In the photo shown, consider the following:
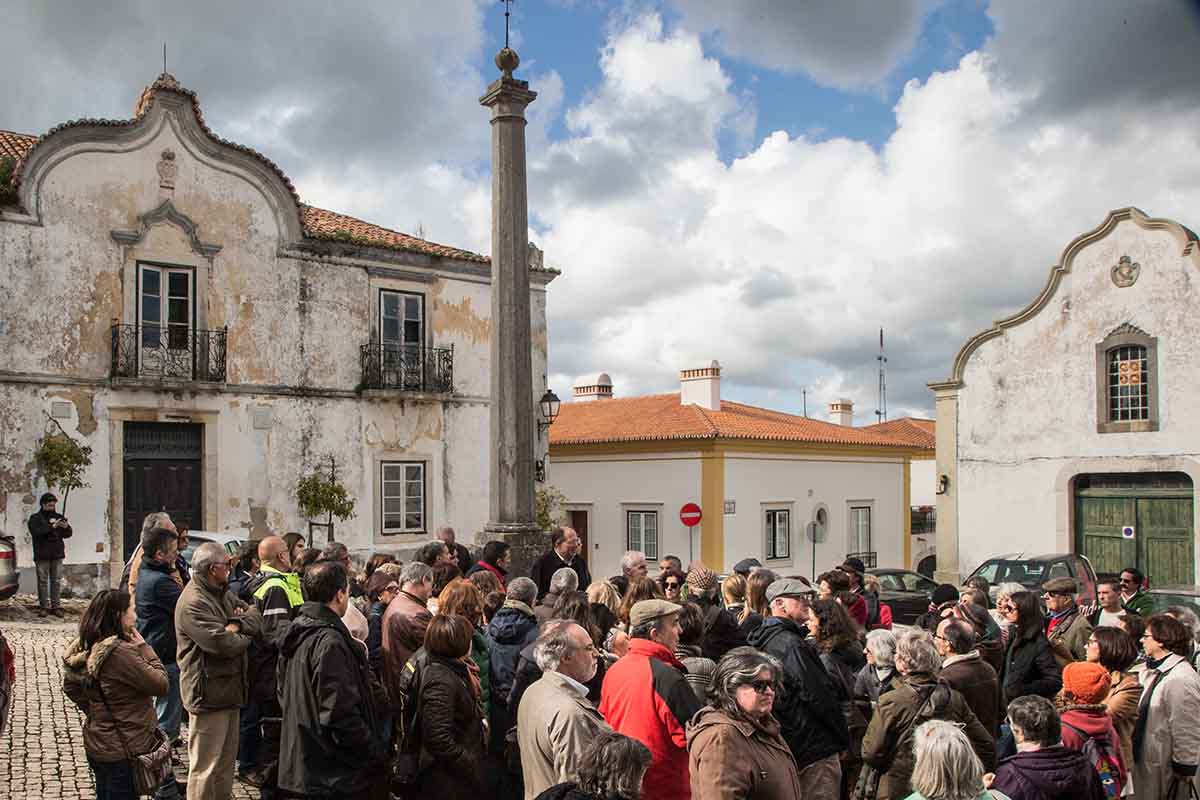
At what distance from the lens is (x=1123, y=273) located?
2080cm

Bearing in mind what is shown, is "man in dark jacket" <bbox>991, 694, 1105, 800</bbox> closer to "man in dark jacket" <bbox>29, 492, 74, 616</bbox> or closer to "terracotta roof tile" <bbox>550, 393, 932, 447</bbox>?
"man in dark jacket" <bbox>29, 492, 74, 616</bbox>

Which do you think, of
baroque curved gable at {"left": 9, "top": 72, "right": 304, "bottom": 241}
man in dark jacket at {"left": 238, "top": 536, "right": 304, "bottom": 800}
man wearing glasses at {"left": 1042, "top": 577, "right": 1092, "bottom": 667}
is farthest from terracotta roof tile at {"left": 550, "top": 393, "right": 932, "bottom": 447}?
man in dark jacket at {"left": 238, "top": 536, "right": 304, "bottom": 800}

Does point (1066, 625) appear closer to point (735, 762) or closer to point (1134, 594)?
point (1134, 594)

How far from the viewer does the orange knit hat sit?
5191 millimetres

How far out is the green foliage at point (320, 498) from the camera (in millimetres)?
18391

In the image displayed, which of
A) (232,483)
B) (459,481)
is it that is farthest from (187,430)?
(459,481)

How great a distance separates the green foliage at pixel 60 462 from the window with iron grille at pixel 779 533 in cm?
1652

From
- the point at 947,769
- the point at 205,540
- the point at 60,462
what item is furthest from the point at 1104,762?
the point at 60,462

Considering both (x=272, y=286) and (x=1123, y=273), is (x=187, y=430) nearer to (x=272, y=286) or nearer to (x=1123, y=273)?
(x=272, y=286)

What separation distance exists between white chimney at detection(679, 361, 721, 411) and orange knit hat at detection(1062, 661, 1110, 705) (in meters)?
23.3

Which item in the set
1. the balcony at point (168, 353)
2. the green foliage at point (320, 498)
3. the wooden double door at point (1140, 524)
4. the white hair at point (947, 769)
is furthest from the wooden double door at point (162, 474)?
the wooden double door at point (1140, 524)

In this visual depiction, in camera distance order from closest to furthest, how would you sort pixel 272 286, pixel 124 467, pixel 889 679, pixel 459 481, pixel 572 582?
pixel 889 679 → pixel 572 582 → pixel 124 467 → pixel 272 286 → pixel 459 481

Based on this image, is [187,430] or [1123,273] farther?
[1123,273]

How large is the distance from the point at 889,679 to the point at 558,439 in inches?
918
